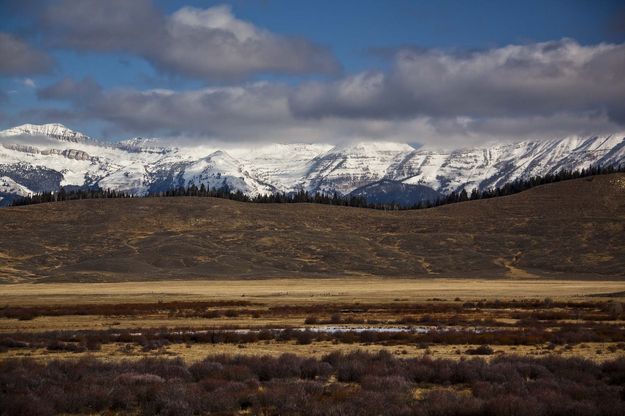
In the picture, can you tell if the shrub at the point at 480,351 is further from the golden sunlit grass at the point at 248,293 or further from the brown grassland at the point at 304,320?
the golden sunlit grass at the point at 248,293

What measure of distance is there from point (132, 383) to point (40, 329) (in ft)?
89.1

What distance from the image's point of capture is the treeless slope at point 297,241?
137250mm

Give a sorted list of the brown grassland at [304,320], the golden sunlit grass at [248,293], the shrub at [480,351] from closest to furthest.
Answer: the brown grassland at [304,320] < the shrub at [480,351] < the golden sunlit grass at [248,293]

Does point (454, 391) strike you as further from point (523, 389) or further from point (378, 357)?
point (378, 357)

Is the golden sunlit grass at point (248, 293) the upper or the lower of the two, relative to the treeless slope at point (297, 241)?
lower

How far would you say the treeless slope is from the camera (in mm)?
137250

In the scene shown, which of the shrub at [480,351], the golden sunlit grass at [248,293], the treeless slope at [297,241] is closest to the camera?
the shrub at [480,351]

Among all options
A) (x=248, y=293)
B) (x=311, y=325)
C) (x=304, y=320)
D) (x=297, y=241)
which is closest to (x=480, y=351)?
(x=311, y=325)

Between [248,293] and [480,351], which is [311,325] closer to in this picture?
[480,351]

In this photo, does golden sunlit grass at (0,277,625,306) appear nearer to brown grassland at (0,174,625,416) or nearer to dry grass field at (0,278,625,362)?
dry grass field at (0,278,625,362)

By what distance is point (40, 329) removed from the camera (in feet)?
156

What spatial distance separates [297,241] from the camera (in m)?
162

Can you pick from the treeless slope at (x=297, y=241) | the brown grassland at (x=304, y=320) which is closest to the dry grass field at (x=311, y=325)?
the brown grassland at (x=304, y=320)

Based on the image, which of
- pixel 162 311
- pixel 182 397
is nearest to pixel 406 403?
pixel 182 397
